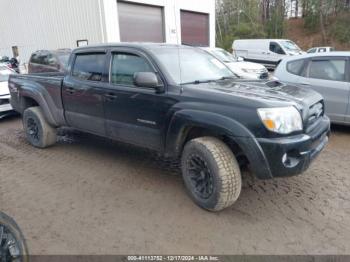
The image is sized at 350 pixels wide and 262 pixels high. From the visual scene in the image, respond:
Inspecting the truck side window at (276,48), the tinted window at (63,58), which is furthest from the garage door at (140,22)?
the truck side window at (276,48)

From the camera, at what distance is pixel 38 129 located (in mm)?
5617

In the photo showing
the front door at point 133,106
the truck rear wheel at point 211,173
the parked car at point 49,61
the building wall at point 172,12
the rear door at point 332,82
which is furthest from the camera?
the building wall at point 172,12

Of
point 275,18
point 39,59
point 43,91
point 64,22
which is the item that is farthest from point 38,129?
point 275,18

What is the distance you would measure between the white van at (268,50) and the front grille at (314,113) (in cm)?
1680

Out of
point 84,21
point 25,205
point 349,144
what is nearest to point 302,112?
point 349,144

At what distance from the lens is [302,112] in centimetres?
321

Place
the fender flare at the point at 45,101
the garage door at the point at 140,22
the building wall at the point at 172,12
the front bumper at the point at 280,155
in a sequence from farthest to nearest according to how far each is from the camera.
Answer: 1. the garage door at the point at 140,22
2. the building wall at the point at 172,12
3. the fender flare at the point at 45,101
4. the front bumper at the point at 280,155

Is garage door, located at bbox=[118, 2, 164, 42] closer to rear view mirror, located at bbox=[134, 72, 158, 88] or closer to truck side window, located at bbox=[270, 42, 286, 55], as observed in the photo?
truck side window, located at bbox=[270, 42, 286, 55]

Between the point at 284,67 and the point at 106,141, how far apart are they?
3.98 meters

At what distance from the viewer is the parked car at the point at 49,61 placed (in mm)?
9438

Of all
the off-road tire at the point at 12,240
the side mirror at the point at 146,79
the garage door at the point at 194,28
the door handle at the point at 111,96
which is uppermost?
the garage door at the point at 194,28

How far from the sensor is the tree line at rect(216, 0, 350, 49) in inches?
1244

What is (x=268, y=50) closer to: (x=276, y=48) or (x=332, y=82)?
(x=276, y=48)

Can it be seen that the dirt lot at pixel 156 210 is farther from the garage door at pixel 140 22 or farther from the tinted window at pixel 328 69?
the garage door at pixel 140 22
